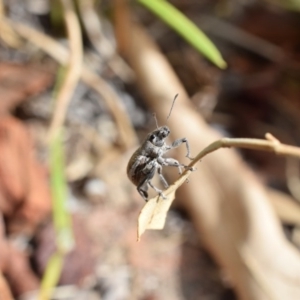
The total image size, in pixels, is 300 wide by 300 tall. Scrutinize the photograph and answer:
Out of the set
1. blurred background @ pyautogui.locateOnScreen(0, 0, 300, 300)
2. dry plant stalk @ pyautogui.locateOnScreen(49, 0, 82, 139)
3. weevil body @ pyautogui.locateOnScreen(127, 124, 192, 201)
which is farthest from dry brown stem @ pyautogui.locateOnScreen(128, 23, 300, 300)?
weevil body @ pyautogui.locateOnScreen(127, 124, 192, 201)

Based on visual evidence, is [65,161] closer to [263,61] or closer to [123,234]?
[123,234]

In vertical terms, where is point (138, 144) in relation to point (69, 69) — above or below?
below

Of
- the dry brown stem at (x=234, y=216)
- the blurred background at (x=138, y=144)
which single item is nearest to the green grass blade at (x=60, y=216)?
the blurred background at (x=138, y=144)

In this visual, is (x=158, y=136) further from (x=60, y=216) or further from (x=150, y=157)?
(x=60, y=216)

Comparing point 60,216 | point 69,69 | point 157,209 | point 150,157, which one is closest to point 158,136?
point 150,157

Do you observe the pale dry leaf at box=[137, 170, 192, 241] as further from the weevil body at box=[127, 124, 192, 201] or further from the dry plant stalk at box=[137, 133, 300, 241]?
the weevil body at box=[127, 124, 192, 201]
